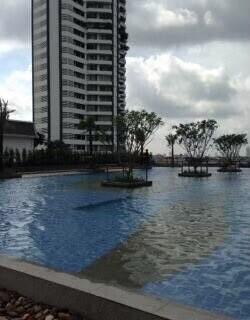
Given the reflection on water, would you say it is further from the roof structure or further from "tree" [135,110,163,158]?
the roof structure

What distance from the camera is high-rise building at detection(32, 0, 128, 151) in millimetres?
90562

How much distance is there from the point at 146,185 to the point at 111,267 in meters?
19.5

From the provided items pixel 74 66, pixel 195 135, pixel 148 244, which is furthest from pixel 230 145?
pixel 148 244

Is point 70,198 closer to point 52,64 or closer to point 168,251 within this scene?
point 168,251

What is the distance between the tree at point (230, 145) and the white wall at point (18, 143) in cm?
2368

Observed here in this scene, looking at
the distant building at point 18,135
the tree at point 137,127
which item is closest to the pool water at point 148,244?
the tree at point 137,127

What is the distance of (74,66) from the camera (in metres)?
93.6

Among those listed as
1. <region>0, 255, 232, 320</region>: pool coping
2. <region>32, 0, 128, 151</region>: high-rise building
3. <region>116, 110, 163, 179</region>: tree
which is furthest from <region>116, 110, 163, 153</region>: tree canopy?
<region>32, 0, 128, 151</region>: high-rise building

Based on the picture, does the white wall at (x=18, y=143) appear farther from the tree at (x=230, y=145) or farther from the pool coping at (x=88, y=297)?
the pool coping at (x=88, y=297)

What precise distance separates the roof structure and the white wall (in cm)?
79

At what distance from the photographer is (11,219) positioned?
1351 centimetres

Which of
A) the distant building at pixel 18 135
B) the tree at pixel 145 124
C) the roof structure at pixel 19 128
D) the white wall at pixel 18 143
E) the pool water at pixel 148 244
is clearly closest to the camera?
the pool water at pixel 148 244

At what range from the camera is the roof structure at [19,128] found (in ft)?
175

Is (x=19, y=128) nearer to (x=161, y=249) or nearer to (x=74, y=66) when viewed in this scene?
(x=74, y=66)
